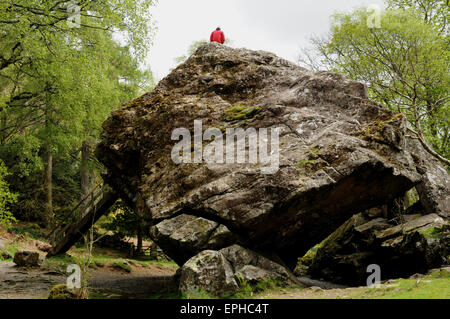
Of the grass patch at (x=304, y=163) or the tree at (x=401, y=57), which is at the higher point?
the tree at (x=401, y=57)

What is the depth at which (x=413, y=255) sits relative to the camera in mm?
10062

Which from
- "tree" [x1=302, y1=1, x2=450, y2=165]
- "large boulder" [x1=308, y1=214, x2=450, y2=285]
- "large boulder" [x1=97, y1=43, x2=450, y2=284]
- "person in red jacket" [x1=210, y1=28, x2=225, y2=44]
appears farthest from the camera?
"tree" [x1=302, y1=1, x2=450, y2=165]

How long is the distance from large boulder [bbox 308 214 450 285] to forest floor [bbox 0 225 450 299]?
1605 millimetres

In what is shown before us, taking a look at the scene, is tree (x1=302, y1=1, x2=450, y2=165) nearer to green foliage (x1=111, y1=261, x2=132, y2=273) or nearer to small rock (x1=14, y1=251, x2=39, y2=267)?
green foliage (x1=111, y1=261, x2=132, y2=273)

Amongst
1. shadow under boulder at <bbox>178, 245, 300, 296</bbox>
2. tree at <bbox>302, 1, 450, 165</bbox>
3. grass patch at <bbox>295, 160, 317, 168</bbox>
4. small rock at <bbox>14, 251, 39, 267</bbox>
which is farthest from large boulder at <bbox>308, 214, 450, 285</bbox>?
small rock at <bbox>14, 251, 39, 267</bbox>

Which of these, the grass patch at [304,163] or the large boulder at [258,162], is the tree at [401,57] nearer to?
the large boulder at [258,162]

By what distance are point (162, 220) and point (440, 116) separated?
1765 centimetres

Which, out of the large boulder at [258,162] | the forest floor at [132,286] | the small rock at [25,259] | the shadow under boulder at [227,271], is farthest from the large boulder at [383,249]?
the small rock at [25,259]

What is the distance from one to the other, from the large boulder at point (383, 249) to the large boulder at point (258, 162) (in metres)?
1.82

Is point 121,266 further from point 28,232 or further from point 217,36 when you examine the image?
point 217,36

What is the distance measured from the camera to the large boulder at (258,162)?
830 cm

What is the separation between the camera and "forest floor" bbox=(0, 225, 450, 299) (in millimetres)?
6344
